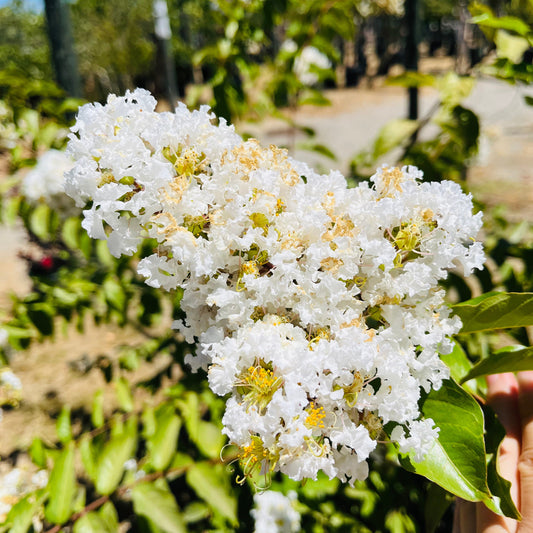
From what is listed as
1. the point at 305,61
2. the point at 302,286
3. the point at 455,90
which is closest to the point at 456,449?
the point at 302,286

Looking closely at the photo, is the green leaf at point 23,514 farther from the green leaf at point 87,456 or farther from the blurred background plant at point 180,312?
the green leaf at point 87,456

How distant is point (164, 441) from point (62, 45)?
9.76 feet

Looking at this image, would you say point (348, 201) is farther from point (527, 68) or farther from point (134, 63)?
point (134, 63)

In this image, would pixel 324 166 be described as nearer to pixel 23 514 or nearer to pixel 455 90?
pixel 455 90

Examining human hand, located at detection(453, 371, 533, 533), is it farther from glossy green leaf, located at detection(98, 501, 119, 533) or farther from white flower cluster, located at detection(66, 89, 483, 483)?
glossy green leaf, located at detection(98, 501, 119, 533)

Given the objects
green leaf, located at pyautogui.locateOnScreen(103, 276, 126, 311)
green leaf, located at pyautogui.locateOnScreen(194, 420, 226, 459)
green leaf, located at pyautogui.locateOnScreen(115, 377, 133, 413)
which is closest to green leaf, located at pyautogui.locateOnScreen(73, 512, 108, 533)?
green leaf, located at pyautogui.locateOnScreen(194, 420, 226, 459)

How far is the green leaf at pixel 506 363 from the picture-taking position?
0.92 m

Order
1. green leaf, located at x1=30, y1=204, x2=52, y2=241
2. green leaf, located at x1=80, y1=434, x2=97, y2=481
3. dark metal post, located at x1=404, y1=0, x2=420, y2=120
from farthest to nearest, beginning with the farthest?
dark metal post, located at x1=404, y1=0, x2=420, y2=120 → green leaf, located at x1=30, y1=204, x2=52, y2=241 → green leaf, located at x1=80, y1=434, x2=97, y2=481

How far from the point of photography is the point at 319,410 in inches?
30.4

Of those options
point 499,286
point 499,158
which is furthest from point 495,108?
point 499,286

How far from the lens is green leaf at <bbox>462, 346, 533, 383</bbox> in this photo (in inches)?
36.2

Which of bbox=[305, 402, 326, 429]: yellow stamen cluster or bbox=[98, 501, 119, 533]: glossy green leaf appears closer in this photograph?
bbox=[305, 402, 326, 429]: yellow stamen cluster

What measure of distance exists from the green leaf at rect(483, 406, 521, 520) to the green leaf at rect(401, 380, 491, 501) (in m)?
0.05

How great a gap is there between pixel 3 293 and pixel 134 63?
1320cm
